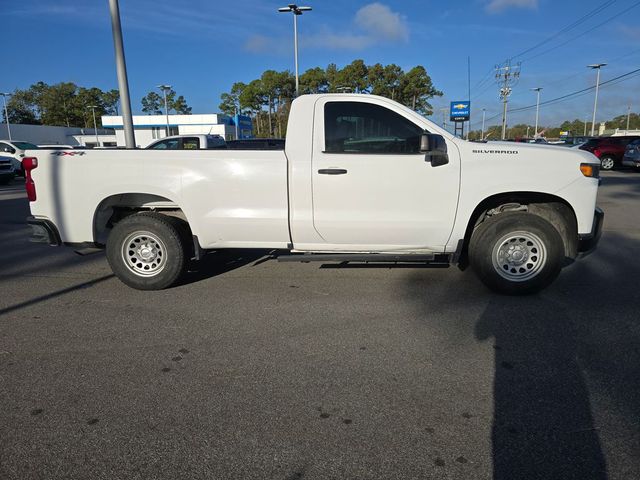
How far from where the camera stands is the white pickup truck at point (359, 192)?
4547 mm

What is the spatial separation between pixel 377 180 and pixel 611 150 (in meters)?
23.1

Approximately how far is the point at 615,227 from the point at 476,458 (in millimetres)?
7902

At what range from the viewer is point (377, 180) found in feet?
15.0

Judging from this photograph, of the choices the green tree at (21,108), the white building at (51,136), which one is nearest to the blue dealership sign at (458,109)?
the white building at (51,136)

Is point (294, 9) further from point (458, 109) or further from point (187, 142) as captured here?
point (458, 109)

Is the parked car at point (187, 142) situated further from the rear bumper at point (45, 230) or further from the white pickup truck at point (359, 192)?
the white pickup truck at point (359, 192)

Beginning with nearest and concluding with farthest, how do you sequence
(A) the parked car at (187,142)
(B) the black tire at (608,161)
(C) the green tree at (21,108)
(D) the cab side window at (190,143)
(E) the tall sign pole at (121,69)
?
(E) the tall sign pole at (121,69), (A) the parked car at (187,142), (D) the cab side window at (190,143), (B) the black tire at (608,161), (C) the green tree at (21,108)

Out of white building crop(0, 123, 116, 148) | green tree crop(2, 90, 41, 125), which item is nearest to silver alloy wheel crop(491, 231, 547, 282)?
white building crop(0, 123, 116, 148)

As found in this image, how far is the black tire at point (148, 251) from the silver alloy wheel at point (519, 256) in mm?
3405

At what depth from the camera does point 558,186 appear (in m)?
4.52

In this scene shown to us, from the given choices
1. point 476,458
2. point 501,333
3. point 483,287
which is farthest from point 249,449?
point 483,287

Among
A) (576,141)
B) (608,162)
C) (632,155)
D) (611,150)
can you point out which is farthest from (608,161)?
(576,141)

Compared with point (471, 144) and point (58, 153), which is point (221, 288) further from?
point (471, 144)

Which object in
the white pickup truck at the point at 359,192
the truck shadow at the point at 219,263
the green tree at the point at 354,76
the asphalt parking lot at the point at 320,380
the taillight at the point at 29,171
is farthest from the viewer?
the green tree at the point at 354,76
